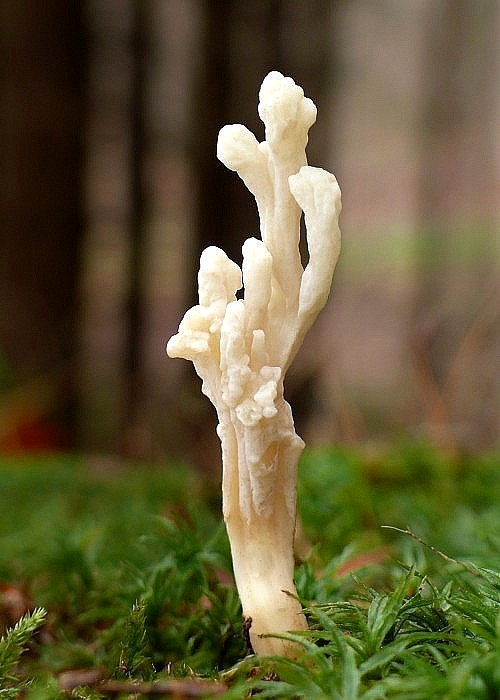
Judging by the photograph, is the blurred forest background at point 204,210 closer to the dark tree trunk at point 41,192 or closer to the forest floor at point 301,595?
→ the dark tree trunk at point 41,192

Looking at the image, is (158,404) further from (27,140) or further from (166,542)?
(166,542)

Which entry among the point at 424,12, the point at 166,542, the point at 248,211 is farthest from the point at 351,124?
the point at 166,542

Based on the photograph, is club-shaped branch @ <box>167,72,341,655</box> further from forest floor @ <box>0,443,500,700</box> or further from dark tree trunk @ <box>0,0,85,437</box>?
dark tree trunk @ <box>0,0,85,437</box>

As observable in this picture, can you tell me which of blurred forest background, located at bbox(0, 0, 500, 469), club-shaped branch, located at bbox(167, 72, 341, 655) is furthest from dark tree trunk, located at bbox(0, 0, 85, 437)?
club-shaped branch, located at bbox(167, 72, 341, 655)

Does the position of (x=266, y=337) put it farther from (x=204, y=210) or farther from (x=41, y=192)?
(x=204, y=210)

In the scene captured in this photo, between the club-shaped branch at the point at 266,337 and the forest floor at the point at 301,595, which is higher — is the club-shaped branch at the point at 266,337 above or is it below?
above

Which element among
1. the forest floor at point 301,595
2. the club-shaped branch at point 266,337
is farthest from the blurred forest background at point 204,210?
the club-shaped branch at point 266,337
